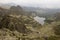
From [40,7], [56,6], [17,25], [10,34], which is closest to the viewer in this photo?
[10,34]

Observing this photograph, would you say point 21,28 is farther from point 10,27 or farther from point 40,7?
point 40,7

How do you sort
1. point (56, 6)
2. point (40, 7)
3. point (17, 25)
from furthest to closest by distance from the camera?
point (40, 7) < point (56, 6) < point (17, 25)

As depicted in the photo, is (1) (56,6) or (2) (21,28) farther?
(1) (56,6)

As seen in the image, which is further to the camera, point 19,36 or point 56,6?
point 56,6

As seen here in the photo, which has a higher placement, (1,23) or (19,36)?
(1,23)

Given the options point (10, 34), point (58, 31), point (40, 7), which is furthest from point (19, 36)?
point (40, 7)

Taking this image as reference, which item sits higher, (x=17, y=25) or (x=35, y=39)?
(x=17, y=25)

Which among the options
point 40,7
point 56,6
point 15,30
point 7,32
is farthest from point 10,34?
point 40,7

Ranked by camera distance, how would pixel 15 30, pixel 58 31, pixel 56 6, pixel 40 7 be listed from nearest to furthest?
1. pixel 15 30
2. pixel 58 31
3. pixel 56 6
4. pixel 40 7

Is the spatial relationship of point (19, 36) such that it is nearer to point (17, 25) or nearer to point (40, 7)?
point (17, 25)
